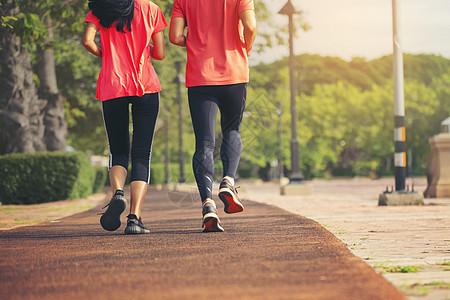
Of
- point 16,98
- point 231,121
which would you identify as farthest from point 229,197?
point 16,98

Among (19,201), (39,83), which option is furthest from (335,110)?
(19,201)

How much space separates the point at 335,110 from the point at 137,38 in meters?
54.3

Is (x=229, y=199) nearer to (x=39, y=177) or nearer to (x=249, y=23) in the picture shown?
(x=249, y=23)

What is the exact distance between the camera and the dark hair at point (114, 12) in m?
5.10

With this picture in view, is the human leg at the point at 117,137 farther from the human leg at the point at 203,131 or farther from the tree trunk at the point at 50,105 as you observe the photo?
the tree trunk at the point at 50,105

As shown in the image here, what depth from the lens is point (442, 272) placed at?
316 centimetres

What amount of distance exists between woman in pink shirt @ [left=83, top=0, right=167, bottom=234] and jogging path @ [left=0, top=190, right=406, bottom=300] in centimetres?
65

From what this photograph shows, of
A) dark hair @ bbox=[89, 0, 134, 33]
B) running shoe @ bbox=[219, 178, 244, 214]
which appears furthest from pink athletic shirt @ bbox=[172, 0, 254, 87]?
running shoe @ bbox=[219, 178, 244, 214]

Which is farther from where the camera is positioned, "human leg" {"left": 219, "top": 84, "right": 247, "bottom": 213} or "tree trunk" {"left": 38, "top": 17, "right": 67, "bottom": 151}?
"tree trunk" {"left": 38, "top": 17, "right": 67, "bottom": 151}

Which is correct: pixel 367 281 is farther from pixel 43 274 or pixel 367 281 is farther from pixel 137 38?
pixel 137 38

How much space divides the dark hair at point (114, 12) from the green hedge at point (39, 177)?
972 cm

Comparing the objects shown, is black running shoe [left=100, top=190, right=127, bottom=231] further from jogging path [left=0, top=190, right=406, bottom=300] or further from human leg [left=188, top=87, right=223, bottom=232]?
human leg [left=188, top=87, right=223, bottom=232]

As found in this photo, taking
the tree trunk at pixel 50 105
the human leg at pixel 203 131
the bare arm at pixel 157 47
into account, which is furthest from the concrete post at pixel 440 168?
the tree trunk at pixel 50 105

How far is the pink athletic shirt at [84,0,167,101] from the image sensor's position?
5145 millimetres
